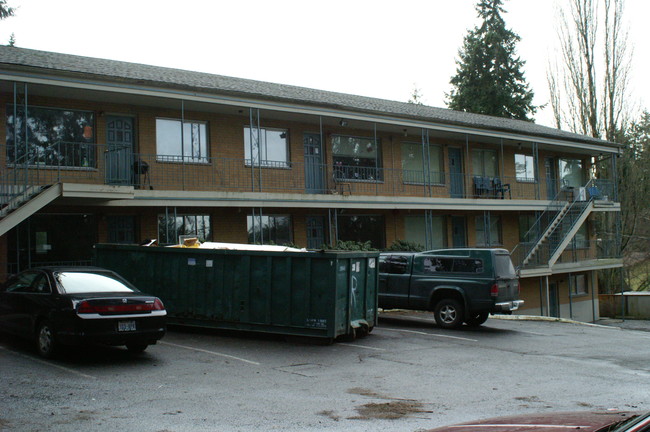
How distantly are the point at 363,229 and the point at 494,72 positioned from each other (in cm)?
2765

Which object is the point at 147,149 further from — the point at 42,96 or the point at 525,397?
the point at 525,397

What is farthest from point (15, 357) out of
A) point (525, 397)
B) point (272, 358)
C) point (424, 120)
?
point (424, 120)

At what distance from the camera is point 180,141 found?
2039 cm

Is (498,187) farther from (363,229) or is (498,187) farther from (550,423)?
(550,423)

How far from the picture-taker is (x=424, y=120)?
954 inches

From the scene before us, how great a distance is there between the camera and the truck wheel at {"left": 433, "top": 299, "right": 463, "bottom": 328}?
16281 mm

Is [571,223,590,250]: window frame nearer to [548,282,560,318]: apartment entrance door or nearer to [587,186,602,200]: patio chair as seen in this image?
[587,186,602,200]: patio chair

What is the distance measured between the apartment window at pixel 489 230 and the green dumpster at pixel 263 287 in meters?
16.3

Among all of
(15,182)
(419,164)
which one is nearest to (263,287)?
(15,182)

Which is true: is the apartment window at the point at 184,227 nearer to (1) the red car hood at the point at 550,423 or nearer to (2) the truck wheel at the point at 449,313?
(2) the truck wheel at the point at 449,313

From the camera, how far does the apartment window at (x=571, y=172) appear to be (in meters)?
34.3

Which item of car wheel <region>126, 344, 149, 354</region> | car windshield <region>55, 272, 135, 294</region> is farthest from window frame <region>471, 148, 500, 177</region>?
car windshield <region>55, 272, 135, 294</region>

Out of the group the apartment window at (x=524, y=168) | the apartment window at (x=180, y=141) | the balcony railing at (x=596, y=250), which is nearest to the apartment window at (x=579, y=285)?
the balcony railing at (x=596, y=250)

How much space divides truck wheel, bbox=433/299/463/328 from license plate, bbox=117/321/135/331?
8.61 m
